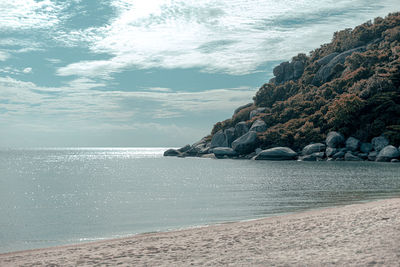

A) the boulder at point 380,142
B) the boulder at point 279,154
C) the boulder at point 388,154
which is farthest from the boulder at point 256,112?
the boulder at point 388,154

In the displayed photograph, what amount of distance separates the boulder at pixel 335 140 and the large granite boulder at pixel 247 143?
2469 centimetres

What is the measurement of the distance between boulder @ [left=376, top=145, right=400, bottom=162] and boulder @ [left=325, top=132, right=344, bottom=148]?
1252cm

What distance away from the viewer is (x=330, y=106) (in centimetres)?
10631

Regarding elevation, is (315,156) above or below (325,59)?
below

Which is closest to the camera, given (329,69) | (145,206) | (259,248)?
(259,248)

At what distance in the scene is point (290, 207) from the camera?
28516 millimetres

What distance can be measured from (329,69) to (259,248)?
133421 mm

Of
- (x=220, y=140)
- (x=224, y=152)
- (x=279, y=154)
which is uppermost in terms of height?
(x=220, y=140)

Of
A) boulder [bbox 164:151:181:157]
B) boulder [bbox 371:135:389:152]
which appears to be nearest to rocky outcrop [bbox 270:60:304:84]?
boulder [bbox 164:151:181:157]

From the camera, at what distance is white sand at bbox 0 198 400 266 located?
1214 centimetres

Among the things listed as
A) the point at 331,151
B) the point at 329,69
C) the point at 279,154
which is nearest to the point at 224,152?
the point at 279,154

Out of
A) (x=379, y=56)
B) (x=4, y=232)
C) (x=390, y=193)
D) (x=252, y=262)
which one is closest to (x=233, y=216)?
(x=252, y=262)

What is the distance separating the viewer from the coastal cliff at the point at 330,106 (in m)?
93.0

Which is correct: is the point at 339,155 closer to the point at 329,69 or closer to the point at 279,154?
the point at 279,154
